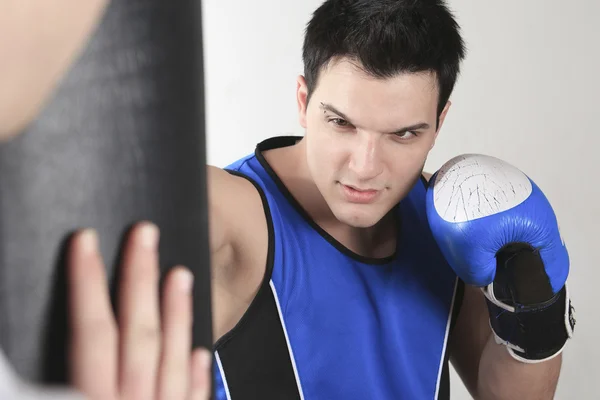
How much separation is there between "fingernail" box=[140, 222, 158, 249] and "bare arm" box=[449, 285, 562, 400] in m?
1.10

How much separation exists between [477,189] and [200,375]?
2.84 ft

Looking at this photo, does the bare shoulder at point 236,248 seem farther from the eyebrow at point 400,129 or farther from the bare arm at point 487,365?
the bare arm at point 487,365

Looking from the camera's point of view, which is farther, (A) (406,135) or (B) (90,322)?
(A) (406,135)

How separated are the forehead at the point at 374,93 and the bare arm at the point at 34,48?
830 millimetres

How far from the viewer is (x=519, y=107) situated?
2414 millimetres

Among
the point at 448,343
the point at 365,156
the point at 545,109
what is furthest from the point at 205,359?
the point at 545,109

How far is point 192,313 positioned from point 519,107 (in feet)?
7.42

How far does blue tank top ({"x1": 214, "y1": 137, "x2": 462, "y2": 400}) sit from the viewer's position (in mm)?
1158

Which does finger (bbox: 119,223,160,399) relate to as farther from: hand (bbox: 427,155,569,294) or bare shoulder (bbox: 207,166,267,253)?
hand (bbox: 427,155,569,294)

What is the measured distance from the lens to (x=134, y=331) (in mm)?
270

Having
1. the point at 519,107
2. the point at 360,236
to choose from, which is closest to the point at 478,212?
the point at 360,236

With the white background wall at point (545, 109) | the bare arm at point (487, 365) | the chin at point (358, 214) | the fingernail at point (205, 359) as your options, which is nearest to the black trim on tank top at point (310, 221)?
the chin at point (358, 214)

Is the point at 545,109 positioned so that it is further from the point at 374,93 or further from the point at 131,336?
the point at 131,336

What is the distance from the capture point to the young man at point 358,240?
1075 millimetres
